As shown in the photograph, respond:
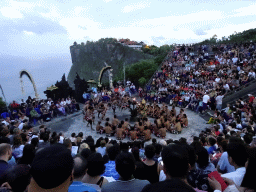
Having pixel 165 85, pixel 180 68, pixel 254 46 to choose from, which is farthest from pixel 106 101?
pixel 254 46

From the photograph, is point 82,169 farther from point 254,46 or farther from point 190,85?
point 254,46

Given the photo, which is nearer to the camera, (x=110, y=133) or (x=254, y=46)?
(x=110, y=133)

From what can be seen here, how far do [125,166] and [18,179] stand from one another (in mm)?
1328

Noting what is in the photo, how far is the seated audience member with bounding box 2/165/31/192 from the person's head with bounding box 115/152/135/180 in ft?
3.78

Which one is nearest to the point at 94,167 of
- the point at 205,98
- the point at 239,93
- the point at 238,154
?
the point at 238,154

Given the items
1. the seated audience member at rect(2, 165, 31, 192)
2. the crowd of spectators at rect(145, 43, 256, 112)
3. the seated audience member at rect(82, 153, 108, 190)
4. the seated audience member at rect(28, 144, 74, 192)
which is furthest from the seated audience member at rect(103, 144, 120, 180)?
the crowd of spectators at rect(145, 43, 256, 112)

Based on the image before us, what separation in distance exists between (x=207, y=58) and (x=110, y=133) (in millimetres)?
16538

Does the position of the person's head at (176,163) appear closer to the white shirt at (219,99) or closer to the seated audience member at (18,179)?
the seated audience member at (18,179)

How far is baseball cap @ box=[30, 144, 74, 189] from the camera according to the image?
1437 millimetres

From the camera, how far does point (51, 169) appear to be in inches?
56.7

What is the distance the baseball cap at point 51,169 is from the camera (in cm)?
144

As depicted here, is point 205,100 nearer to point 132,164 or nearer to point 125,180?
point 132,164

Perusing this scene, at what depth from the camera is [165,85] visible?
18359mm

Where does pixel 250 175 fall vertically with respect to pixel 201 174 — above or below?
above
